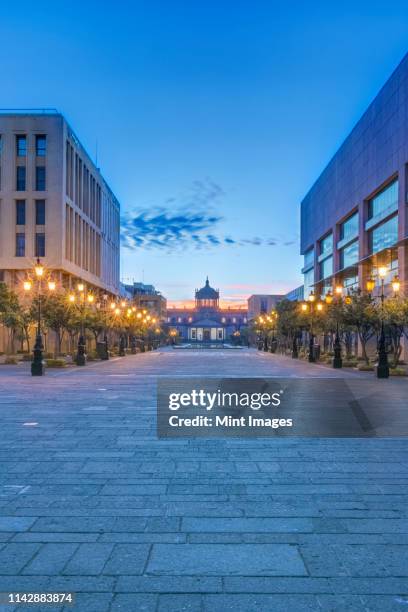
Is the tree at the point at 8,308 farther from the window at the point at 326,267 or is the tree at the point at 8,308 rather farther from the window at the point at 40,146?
the window at the point at 326,267

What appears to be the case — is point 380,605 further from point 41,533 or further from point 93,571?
point 41,533

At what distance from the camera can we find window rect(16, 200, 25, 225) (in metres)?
63.1

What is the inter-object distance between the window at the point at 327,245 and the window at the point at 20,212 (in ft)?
126

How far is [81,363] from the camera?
1508 inches

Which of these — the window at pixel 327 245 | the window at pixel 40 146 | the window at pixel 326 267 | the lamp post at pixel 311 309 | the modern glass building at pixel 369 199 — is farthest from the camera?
the window at pixel 326 267

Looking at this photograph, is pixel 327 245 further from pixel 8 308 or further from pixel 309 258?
pixel 8 308

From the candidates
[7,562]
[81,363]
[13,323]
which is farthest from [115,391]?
[13,323]

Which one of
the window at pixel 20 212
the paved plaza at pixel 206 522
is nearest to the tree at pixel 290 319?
the window at pixel 20 212

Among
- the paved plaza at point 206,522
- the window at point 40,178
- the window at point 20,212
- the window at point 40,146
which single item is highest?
the window at point 40,146

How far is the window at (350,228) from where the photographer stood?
205 feet

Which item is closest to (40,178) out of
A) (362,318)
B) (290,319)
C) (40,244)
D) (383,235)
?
(40,244)

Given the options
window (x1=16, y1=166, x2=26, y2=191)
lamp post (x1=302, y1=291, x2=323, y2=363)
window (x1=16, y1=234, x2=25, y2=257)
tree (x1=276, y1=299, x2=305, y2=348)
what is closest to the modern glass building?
lamp post (x1=302, y1=291, x2=323, y2=363)

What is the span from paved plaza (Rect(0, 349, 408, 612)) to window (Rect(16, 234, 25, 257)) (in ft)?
180

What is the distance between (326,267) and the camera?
3068 inches
